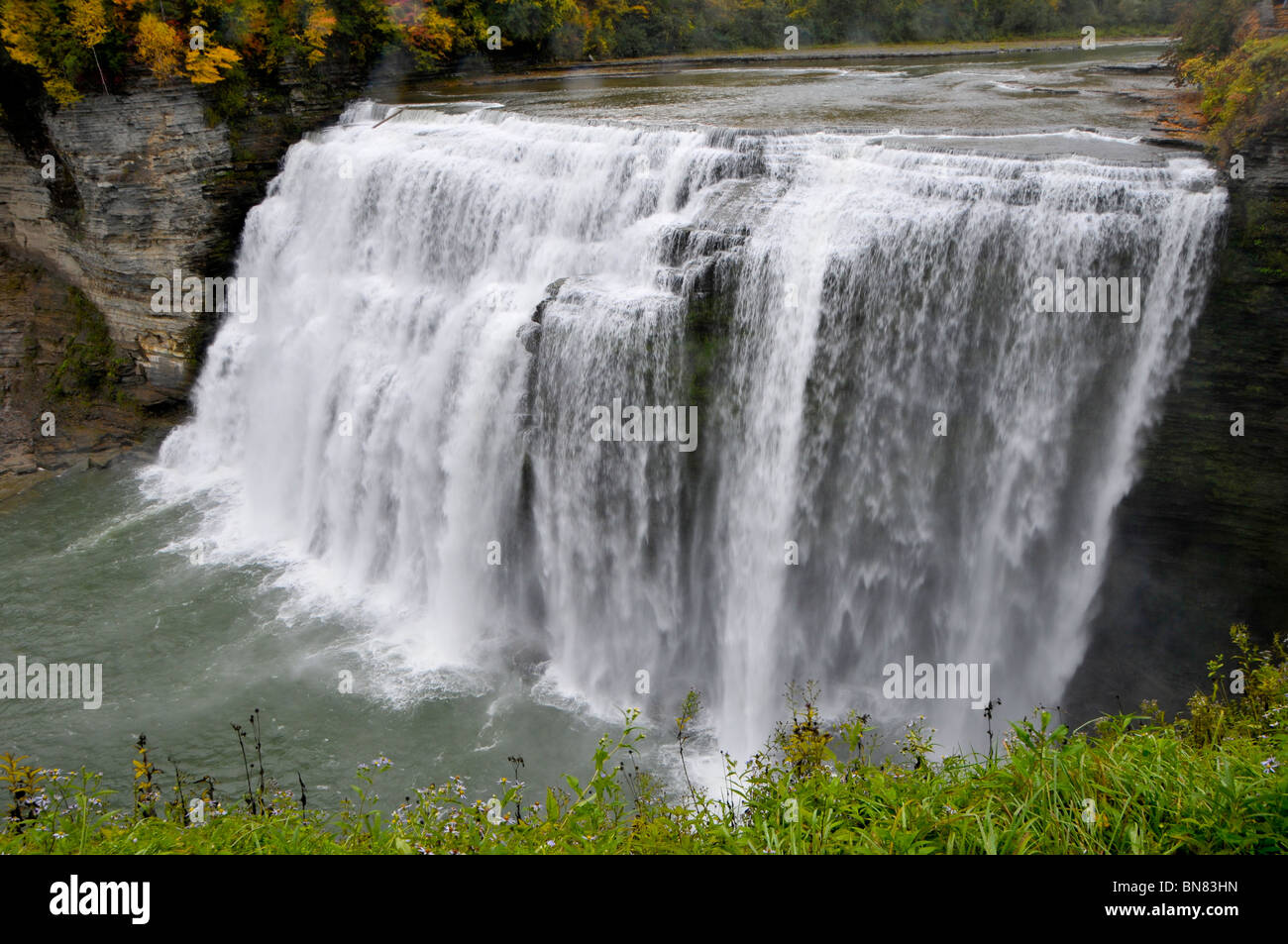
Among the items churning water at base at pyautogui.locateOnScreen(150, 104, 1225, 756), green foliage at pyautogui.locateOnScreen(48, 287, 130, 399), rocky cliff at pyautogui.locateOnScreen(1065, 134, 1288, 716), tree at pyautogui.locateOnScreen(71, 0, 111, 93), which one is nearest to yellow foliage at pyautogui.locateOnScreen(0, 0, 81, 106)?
tree at pyautogui.locateOnScreen(71, 0, 111, 93)

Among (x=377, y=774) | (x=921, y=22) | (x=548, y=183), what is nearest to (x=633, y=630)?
(x=377, y=774)

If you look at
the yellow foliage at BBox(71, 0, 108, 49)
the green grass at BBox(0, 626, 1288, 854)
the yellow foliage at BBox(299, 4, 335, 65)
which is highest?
the yellow foliage at BBox(299, 4, 335, 65)

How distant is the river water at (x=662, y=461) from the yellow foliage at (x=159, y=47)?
17.4 ft

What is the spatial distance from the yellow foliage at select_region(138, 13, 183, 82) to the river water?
5297 millimetres

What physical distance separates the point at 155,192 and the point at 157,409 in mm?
4500

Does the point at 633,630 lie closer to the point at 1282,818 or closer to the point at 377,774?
the point at 377,774

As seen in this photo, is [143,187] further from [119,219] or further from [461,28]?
[461,28]

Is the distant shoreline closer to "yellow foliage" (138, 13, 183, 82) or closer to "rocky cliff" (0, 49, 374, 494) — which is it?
"rocky cliff" (0, 49, 374, 494)

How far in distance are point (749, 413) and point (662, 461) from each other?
4.71ft

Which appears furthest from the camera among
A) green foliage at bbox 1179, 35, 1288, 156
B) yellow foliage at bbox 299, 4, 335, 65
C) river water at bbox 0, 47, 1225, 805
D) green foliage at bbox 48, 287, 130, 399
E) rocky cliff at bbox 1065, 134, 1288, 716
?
yellow foliage at bbox 299, 4, 335, 65

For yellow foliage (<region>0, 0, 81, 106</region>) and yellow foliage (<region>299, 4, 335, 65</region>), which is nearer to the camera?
yellow foliage (<region>0, 0, 81, 106</region>)

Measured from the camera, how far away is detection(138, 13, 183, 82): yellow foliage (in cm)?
1848

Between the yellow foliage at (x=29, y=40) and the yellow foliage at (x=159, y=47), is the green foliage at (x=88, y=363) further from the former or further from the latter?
the yellow foliage at (x=159, y=47)

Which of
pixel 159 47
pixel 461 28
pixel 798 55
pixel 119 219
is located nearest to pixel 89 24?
pixel 159 47
